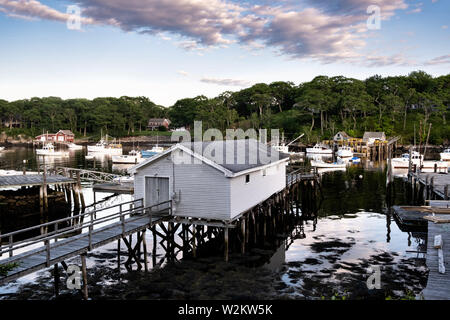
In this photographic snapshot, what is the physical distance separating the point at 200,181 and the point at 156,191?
10.1 feet

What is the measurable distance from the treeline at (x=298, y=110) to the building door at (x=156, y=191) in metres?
87.3

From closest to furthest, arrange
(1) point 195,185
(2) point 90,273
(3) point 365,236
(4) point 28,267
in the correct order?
(4) point 28,267 < (2) point 90,273 < (1) point 195,185 < (3) point 365,236

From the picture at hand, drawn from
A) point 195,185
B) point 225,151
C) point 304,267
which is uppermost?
point 225,151

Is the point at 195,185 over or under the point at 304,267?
over

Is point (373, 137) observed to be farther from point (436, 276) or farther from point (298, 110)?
point (436, 276)

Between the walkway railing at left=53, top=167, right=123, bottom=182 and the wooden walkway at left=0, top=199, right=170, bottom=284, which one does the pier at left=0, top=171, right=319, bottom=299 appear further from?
the walkway railing at left=53, top=167, right=123, bottom=182

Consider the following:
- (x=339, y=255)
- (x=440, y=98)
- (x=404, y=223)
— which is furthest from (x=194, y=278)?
(x=440, y=98)

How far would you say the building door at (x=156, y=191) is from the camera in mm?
21750

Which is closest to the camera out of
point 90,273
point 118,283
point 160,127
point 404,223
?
point 118,283

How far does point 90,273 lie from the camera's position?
1936 cm

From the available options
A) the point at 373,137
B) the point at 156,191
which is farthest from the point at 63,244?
the point at 373,137

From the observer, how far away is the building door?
2175cm
